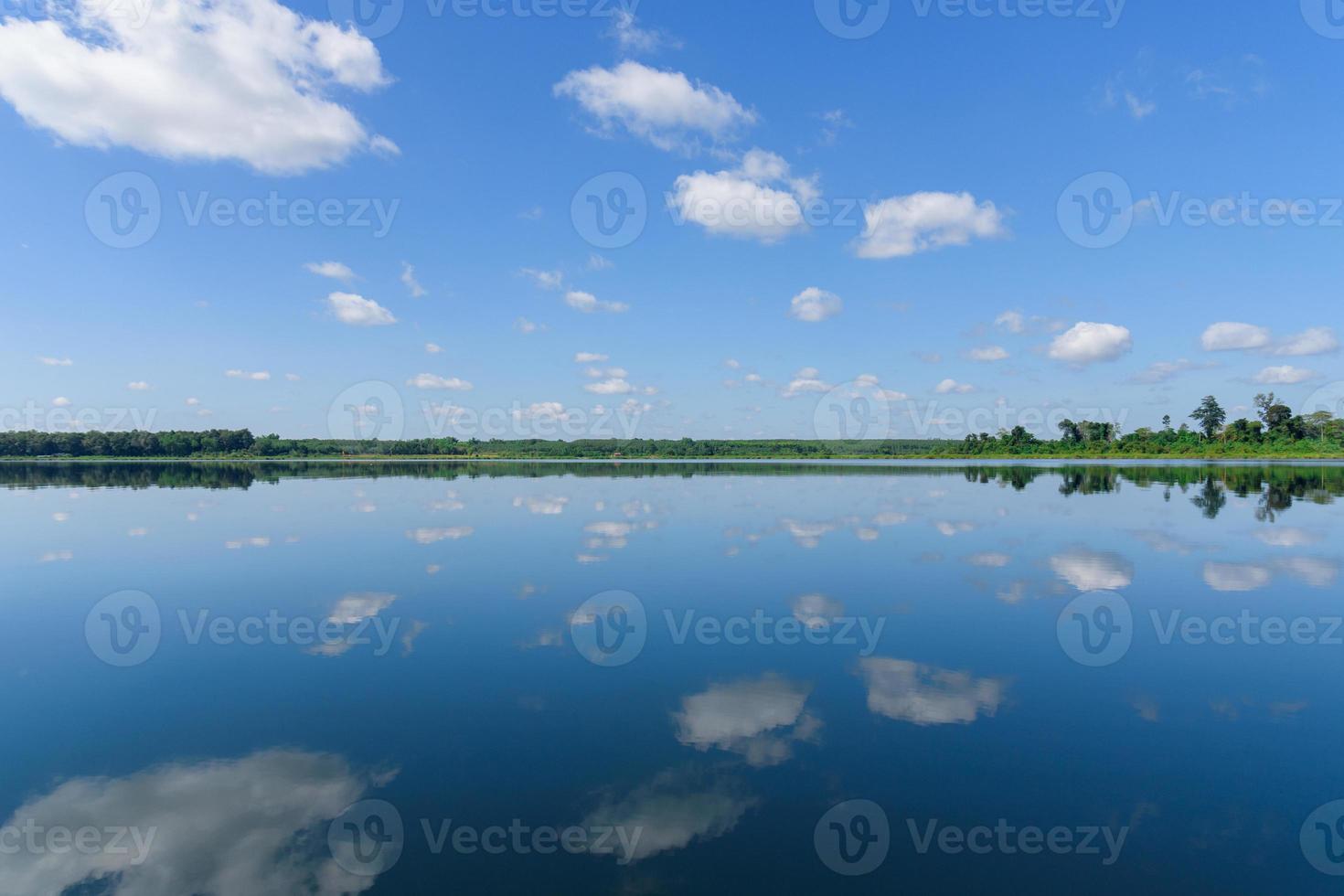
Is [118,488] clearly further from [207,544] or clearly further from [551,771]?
[551,771]

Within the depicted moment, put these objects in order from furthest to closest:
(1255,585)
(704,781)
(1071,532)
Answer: (1071,532) → (1255,585) → (704,781)

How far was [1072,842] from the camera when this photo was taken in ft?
21.1

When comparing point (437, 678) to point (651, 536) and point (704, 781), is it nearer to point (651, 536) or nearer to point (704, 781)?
point (704, 781)

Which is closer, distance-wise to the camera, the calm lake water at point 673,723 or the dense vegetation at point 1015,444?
the calm lake water at point 673,723

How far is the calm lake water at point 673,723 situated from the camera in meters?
6.22

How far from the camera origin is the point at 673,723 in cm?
902

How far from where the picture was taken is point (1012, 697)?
388 inches

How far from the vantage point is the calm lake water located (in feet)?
20.4

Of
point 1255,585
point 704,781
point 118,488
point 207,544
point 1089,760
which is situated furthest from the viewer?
point 118,488

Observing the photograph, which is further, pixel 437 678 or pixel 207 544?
pixel 207 544

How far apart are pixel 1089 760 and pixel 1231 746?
2.19 metres

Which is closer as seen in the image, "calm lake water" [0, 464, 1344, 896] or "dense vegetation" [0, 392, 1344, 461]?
"calm lake water" [0, 464, 1344, 896]

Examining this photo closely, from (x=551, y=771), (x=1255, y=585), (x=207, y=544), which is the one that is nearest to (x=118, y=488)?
(x=207, y=544)

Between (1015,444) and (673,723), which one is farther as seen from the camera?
(1015,444)
